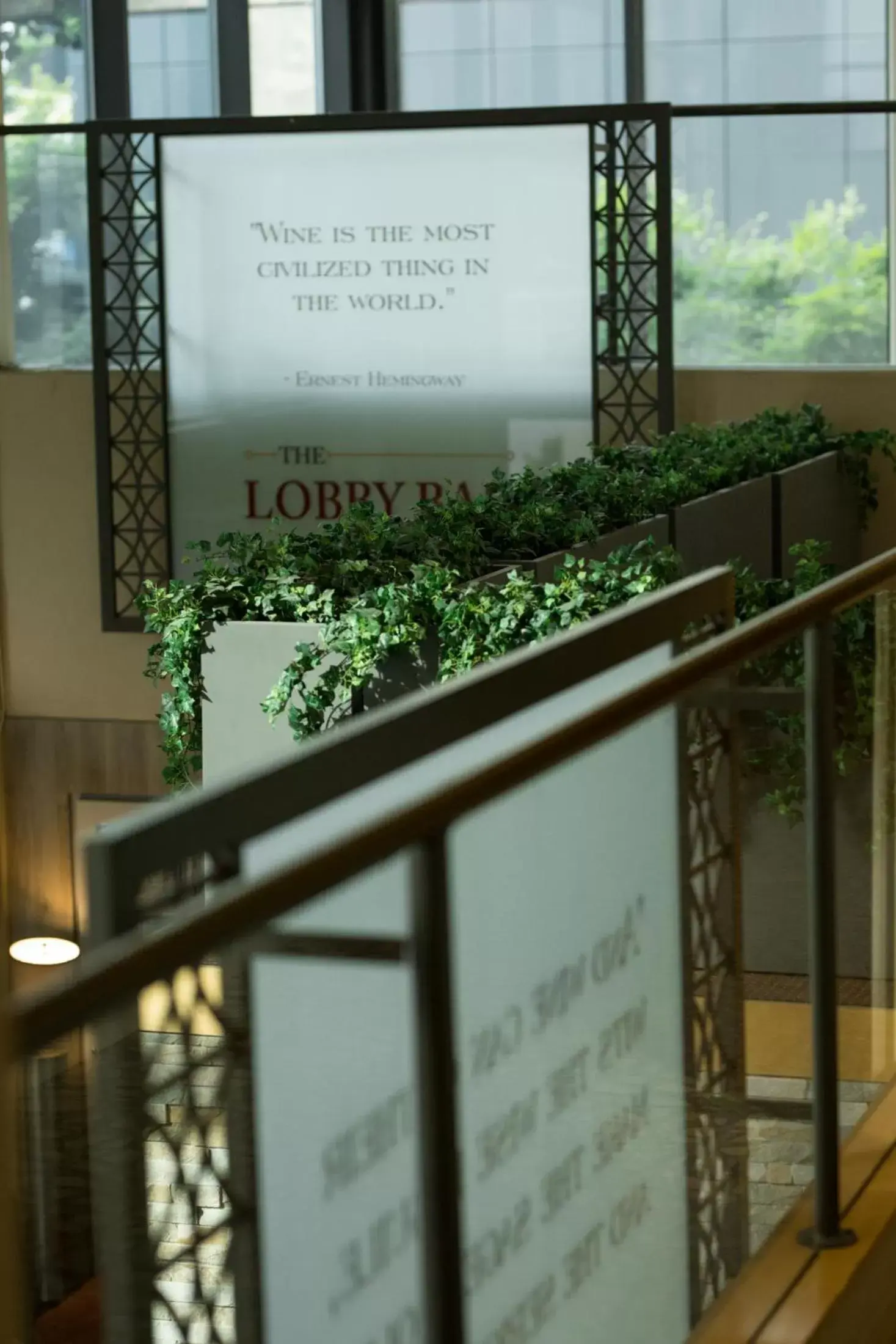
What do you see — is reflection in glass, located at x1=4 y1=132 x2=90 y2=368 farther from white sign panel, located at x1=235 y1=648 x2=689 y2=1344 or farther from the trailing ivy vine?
white sign panel, located at x1=235 y1=648 x2=689 y2=1344

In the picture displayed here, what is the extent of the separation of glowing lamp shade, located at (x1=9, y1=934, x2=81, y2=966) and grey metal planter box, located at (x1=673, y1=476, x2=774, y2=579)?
403cm

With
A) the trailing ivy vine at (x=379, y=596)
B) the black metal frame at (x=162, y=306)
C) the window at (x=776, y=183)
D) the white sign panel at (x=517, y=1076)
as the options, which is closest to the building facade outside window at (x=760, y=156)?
the window at (x=776, y=183)

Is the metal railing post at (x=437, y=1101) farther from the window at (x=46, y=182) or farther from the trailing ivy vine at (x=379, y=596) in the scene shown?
the window at (x=46, y=182)

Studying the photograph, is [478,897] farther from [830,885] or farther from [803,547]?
[803,547]

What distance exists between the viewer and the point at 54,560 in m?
10.5

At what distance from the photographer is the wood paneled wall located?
1018cm

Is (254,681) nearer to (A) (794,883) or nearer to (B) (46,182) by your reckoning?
(A) (794,883)

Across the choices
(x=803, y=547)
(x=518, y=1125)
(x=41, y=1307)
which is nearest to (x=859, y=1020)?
(x=518, y=1125)

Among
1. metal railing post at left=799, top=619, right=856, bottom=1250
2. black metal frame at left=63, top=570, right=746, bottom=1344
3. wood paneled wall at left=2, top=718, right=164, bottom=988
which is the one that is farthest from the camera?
wood paneled wall at left=2, top=718, right=164, bottom=988

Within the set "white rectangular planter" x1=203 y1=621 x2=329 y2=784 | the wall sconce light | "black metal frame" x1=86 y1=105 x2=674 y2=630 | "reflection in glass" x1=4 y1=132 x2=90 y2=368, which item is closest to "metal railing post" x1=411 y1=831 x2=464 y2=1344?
"white rectangular planter" x1=203 y1=621 x2=329 y2=784

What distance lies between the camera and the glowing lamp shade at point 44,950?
959 centimetres

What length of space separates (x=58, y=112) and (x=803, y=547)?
5663 millimetres

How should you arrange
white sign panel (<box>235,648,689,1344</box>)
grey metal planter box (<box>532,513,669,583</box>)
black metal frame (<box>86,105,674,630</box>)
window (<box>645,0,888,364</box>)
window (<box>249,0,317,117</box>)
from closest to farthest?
white sign panel (<box>235,648,689,1344</box>) → grey metal planter box (<box>532,513,669,583</box>) → black metal frame (<box>86,105,674,630</box>) → window (<box>645,0,888,364</box>) → window (<box>249,0,317,117</box>)

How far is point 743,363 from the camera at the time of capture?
10.8 m
